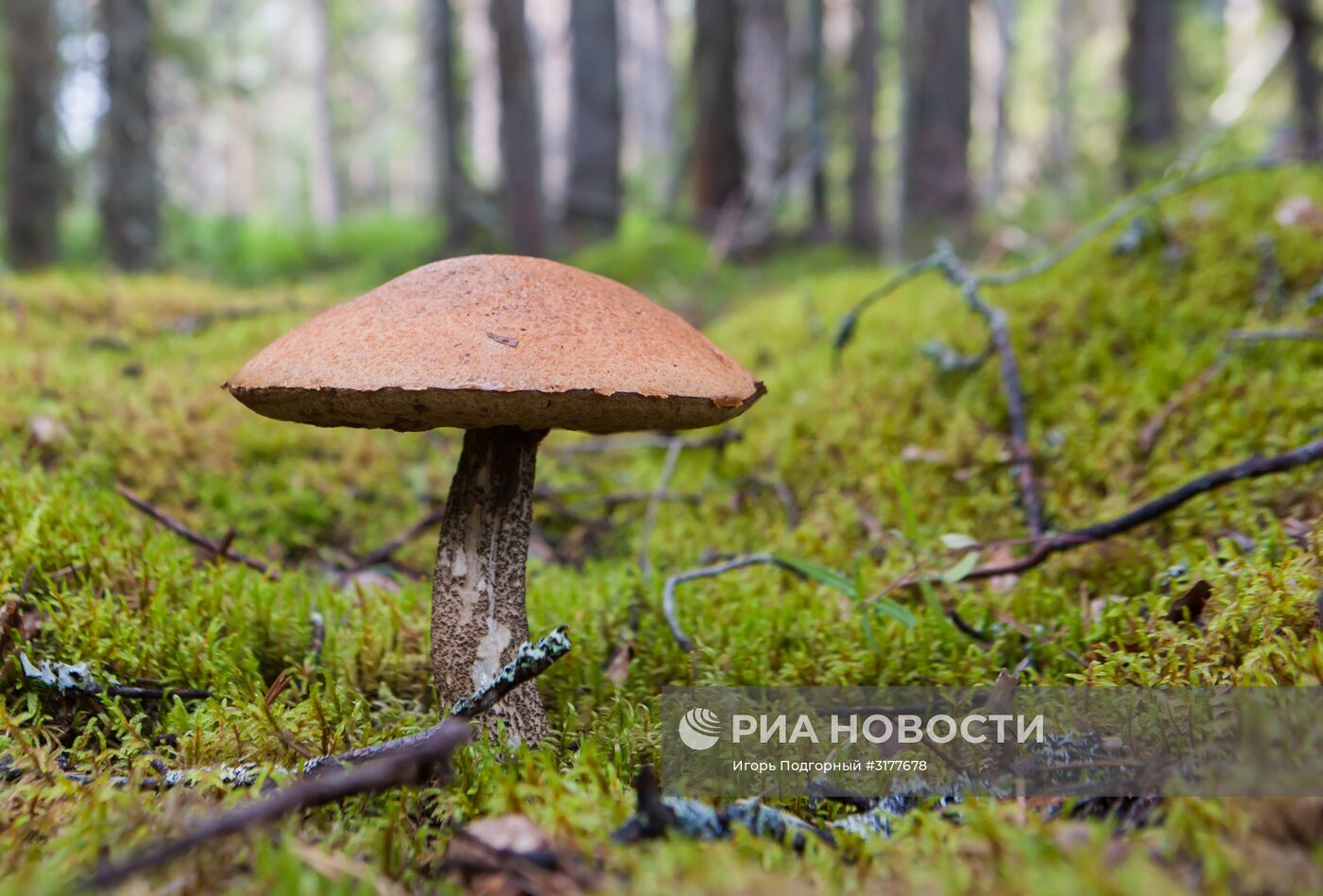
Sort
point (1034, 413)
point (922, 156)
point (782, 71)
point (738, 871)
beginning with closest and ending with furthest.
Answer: point (738, 871)
point (1034, 413)
point (922, 156)
point (782, 71)

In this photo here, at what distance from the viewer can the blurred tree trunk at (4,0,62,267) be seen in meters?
7.11

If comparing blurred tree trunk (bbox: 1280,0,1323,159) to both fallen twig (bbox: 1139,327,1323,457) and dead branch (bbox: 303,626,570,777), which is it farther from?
dead branch (bbox: 303,626,570,777)

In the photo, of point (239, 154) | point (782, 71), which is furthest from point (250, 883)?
point (239, 154)

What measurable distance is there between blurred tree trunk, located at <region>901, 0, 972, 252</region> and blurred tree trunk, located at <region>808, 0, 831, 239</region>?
2.22 m

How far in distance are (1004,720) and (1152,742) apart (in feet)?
0.92

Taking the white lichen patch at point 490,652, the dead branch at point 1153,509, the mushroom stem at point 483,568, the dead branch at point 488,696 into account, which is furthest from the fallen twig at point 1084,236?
the dead branch at point 488,696

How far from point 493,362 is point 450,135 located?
8.39 metres

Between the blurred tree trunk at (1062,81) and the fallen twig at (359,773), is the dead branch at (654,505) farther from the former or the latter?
the blurred tree trunk at (1062,81)

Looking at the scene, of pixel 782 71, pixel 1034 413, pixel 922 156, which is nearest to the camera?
pixel 1034 413

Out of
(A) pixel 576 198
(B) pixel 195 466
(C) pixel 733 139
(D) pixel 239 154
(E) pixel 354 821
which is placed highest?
(D) pixel 239 154

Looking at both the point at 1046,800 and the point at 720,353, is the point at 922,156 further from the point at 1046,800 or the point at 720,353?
the point at 1046,800

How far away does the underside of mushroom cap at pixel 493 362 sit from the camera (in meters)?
1.41

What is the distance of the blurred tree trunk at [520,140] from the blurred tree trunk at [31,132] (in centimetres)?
428

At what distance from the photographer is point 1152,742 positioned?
146 centimetres
